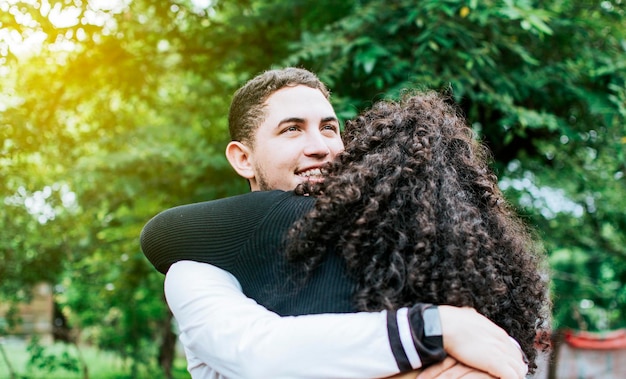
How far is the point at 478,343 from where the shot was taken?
1.54m

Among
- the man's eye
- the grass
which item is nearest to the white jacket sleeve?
the man's eye

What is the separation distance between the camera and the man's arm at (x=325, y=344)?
1.50m

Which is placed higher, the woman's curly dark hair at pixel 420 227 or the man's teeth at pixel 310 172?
the woman's curly dark hair at pixel 420 227

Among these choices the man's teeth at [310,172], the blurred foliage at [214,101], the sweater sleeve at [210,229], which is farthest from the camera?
the blurred foliage at [214,101]

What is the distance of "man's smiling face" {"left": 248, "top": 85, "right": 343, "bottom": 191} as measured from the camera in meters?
2.29

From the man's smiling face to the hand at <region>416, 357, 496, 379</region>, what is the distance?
0.89 metres

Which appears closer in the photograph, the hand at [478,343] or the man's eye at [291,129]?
the hand at [478,343]

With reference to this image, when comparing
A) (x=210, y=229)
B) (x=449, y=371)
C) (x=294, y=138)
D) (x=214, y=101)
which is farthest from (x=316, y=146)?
(x=214, y=101)

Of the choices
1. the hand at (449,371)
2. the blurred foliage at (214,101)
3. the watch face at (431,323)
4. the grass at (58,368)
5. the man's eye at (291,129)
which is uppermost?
the man's eye at (291,129)

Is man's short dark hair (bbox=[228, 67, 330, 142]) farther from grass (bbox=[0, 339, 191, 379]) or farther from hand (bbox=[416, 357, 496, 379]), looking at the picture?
grass (bbox=[0, 339, 191, 379])

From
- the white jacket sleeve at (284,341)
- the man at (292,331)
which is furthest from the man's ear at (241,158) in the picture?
the white jacket sleeve at (284,341)

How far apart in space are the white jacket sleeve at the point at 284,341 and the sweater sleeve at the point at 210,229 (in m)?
0.11

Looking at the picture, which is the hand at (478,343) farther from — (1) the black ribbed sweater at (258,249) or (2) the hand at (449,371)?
(1) the black ribbed sweater at (258,249)

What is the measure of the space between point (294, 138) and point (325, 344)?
0.97m
